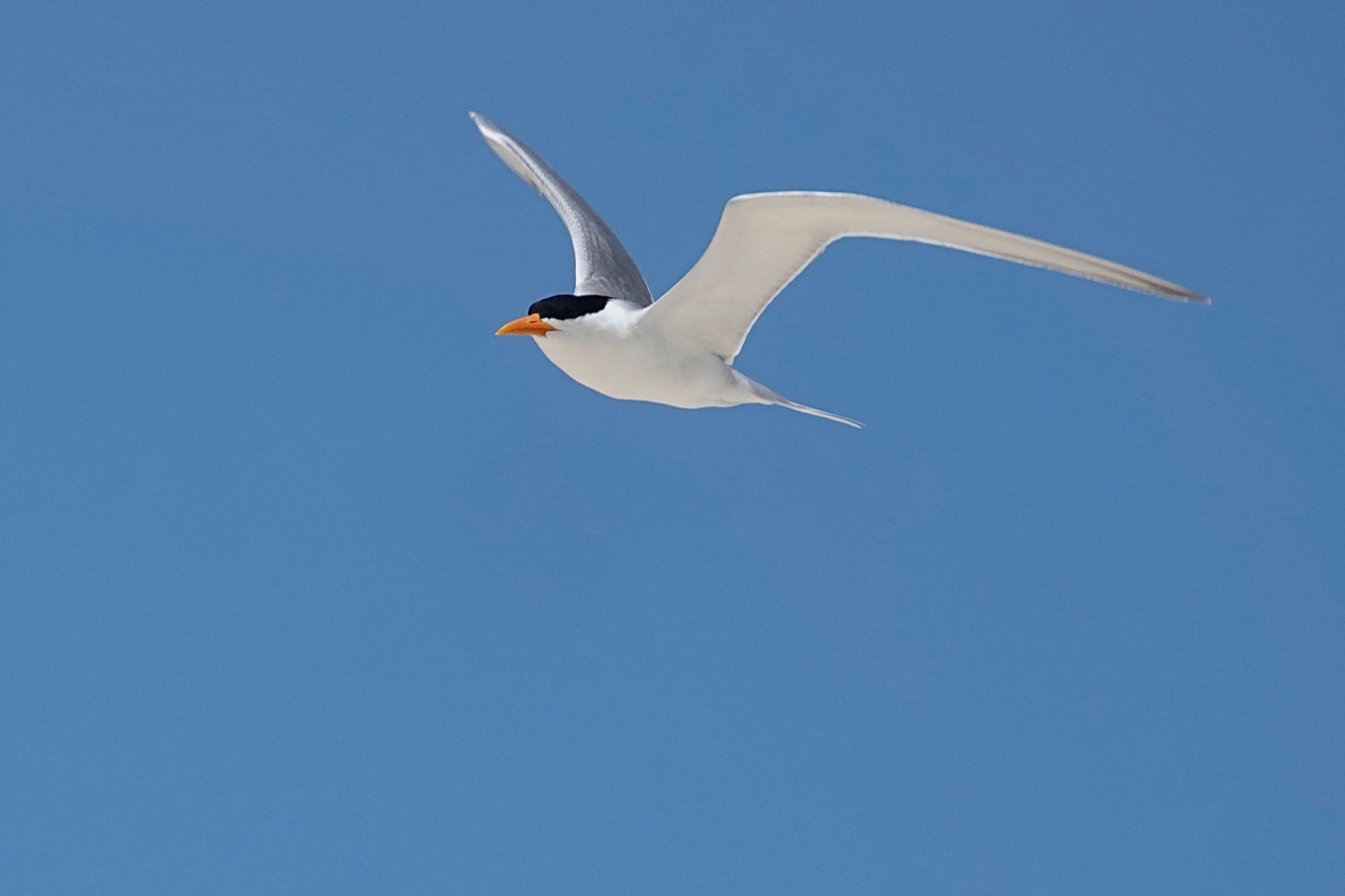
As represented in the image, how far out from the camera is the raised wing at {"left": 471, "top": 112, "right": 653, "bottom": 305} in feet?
29.2

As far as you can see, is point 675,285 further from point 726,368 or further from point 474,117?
point 474,117

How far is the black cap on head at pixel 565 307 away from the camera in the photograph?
293 inches

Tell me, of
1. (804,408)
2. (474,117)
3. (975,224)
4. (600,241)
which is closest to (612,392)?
(804,408)

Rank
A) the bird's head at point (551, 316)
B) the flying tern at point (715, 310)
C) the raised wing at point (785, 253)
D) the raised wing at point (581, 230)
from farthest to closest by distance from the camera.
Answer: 1. the raised wing at point (581, 230)
2. the bird's head at point (551, 316)
3. the flying tern at point (715, 310)
4. the raised wing at point (785, 253)

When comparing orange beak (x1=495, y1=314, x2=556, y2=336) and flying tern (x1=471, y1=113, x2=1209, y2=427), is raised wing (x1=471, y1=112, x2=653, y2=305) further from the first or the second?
orange beak (x1=495, y1=314, x2=556, y2=336)

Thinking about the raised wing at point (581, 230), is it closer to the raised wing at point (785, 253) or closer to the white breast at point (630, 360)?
the white breast at point (630, 360)

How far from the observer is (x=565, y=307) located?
7461mm

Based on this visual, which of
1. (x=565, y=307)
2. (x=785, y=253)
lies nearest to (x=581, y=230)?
(x=565, y=307)

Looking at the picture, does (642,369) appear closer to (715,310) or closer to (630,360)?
(630,360)

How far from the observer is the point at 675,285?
7219 mm

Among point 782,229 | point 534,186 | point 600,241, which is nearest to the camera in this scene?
point 782,229

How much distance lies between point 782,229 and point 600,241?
2813 mm

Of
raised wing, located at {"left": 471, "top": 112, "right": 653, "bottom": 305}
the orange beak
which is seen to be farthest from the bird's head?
raised wing, located at {"left": 471, "top": 112, "right": 653, "bottom": 305}

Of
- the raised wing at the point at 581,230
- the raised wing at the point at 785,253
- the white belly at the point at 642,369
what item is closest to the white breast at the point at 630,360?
the white belly at the point at 642,369
